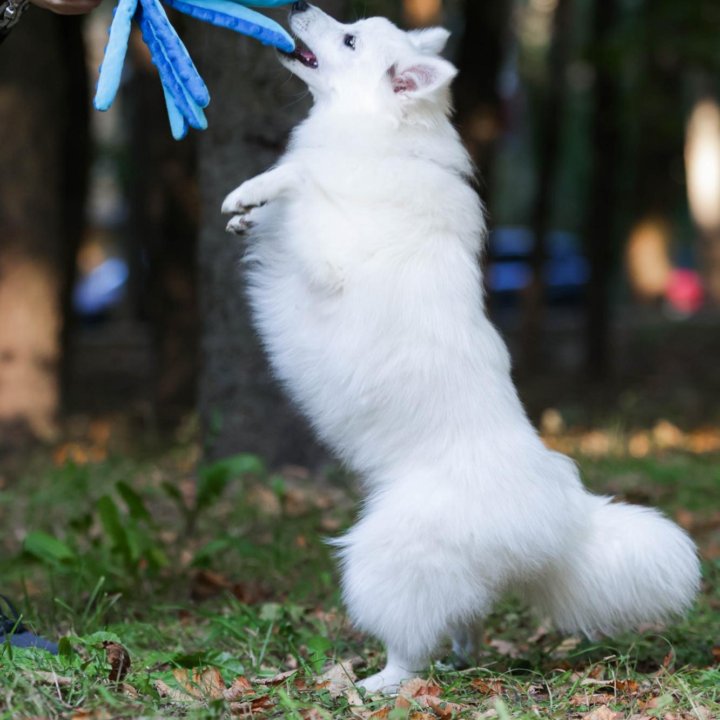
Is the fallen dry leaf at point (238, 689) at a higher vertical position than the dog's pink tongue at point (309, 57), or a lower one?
lower

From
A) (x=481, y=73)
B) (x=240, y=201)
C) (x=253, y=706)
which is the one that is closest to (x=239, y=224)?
(x=240, y=201)

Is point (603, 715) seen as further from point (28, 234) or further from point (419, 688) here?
point (28, 234)

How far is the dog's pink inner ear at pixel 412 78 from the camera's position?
3.97 meters

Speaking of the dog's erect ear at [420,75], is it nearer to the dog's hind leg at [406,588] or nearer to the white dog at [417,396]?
A: the white dog at [417,396]

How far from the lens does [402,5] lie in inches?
473

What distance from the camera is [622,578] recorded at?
375 centimetres

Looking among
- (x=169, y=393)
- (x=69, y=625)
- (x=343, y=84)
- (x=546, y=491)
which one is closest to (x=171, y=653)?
(x=69, y=625)

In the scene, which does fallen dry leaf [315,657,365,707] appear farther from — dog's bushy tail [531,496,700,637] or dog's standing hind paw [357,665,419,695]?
dog's bushy tail [531,496,700,637]

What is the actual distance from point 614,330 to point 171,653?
15.7 m

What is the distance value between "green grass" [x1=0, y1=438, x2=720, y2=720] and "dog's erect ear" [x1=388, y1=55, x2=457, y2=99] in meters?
2.03

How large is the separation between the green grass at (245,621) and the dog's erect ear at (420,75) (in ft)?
6.66

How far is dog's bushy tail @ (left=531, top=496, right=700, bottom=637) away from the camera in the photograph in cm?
374

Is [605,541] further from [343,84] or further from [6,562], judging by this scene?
[6,562]

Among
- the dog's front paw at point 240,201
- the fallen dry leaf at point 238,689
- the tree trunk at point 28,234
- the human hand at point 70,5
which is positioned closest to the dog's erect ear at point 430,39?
the dog's front paw at point 240,201
